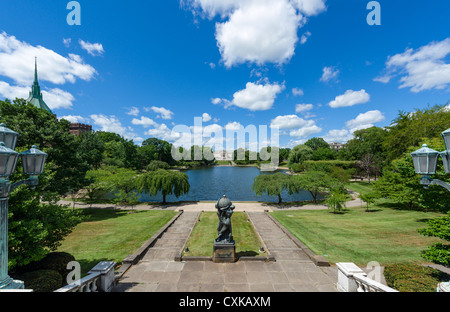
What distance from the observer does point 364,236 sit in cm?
1270

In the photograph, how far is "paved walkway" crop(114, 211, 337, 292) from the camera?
23.5ft

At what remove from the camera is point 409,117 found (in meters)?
32.3

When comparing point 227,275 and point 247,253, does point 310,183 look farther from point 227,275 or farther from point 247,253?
point 227,275

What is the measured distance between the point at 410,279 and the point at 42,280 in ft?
39.8

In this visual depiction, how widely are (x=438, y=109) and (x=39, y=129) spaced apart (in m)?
51.7

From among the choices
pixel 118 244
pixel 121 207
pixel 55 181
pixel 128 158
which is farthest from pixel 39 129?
pixel 128 158

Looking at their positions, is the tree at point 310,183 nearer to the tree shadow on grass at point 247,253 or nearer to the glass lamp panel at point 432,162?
the tree shadow on grass at point 247,253

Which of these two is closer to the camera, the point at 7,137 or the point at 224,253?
the point at 7,137

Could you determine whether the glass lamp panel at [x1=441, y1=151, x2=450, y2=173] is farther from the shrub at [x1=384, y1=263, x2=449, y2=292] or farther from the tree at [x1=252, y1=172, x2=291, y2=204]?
the tree at [x1=252, y1=172, x2=291, y2=204]

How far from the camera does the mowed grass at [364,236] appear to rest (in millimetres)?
9945

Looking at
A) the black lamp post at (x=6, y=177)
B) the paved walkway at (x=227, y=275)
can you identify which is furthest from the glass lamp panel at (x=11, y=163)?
the paved walkway at (x=227, y=275)

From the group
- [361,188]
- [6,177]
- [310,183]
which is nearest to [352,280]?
[6,177]

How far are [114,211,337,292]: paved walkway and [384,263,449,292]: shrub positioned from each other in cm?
196

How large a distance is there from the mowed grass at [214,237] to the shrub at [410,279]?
5331 mm
